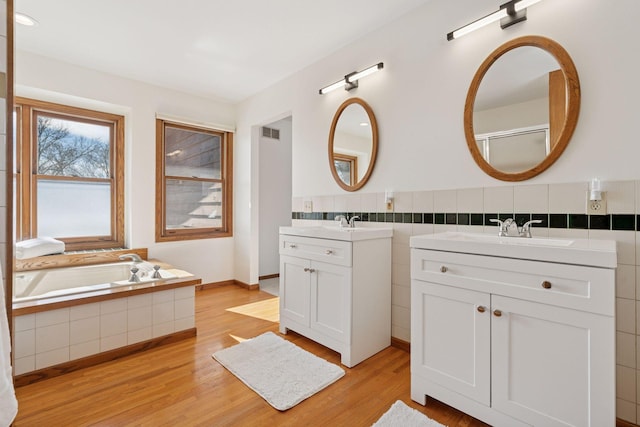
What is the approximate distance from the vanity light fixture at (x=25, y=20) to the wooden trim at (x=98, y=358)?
253 cm

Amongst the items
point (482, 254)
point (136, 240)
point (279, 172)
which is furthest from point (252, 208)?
point (482, 254)

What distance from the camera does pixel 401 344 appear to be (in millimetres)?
2271

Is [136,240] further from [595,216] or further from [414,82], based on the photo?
[595,216]

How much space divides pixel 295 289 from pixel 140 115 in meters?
2.73

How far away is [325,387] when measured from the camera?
1.79 meters

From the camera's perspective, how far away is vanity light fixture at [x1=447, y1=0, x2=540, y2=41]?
1668 mm

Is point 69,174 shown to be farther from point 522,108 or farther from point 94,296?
point 522,108

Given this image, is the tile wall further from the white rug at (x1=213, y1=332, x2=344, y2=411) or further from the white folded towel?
the white folded towel

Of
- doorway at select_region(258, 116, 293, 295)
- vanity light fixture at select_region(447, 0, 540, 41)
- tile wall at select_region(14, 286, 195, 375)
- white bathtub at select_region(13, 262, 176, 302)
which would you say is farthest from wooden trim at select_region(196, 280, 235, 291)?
vanity light fixture at select_region(447, 0, 540, 41)

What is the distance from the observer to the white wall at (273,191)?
451 centimetres

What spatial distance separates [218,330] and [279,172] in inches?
104

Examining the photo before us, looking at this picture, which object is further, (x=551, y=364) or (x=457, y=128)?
(x=457, y=128)

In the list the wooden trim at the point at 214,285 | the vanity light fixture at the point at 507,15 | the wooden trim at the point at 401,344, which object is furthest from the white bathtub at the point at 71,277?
the vanity light fixture at the point at 507,15

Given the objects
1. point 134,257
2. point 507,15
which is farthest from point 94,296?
point 507,15
